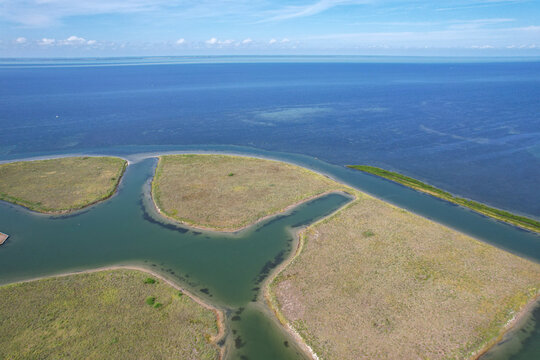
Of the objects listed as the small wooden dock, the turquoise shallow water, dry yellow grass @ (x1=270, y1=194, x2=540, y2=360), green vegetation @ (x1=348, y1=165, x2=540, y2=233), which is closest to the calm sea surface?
the turquoise shallow water

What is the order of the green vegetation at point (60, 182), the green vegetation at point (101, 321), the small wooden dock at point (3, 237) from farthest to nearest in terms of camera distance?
the green vegetation at point (60, 182)
the small wooden dock at point (3, 237)
the green vegetation at point (101, 321)

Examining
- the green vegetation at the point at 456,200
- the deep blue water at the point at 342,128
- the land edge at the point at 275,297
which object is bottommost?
the land edge at the point at 275,297

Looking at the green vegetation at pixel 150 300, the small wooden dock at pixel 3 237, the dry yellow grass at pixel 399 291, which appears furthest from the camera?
the small wooden dock at pixel 3 237

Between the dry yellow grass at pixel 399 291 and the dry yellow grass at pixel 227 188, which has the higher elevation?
the dry yellow grass at pixel 227 188

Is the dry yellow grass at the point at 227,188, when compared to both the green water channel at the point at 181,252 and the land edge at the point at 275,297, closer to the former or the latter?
the green water channel at the point at 181,252

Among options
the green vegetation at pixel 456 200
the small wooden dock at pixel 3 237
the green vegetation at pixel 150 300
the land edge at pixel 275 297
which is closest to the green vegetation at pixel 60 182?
the small wooden dock at pixel 3 237

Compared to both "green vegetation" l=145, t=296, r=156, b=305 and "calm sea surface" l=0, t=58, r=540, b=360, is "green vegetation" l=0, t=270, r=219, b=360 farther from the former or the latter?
"calm sea surface" l=0, t=58, r=540, b=360
